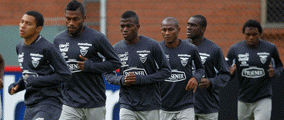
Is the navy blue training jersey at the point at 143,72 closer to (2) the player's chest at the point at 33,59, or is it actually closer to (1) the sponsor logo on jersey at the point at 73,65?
(1) the sponsor logo on jersey at the point at 73,65

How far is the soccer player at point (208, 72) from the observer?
7.77m

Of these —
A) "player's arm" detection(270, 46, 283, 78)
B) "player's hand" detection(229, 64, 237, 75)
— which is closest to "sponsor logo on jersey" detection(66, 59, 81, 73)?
"player's hand" detection(229, 64, 237, 75)

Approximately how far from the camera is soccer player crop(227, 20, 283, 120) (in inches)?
341

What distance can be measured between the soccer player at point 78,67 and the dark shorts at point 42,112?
2.06 ft

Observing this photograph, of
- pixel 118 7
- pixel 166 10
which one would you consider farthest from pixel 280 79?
pixel 118 7

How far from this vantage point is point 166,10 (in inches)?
435

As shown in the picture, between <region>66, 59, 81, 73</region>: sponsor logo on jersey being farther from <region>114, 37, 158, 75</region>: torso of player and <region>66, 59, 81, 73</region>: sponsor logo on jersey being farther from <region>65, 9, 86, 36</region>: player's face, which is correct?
<region>114, 37, 158, 75</region>: torso of player

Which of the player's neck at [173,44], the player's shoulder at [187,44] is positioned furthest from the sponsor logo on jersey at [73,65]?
the player's shoulder at [187,44]

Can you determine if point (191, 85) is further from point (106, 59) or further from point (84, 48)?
point (84, 48)

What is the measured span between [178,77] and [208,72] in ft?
2.83

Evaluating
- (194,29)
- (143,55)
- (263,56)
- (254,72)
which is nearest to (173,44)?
(194,29)

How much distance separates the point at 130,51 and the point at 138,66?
0.80 ft

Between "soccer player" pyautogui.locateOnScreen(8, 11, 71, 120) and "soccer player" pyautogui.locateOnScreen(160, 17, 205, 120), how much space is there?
1.86 m

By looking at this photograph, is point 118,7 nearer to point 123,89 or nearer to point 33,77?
point 123,89
